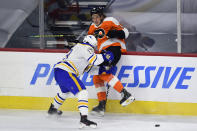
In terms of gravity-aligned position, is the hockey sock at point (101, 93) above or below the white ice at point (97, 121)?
above

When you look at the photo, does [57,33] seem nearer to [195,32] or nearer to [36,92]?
[36,92]

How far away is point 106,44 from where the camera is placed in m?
6.02

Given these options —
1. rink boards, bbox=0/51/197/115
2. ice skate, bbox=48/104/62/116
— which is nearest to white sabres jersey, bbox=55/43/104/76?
ice skate, bbox=48/104/62/116

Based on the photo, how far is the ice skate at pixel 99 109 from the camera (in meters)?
5.88

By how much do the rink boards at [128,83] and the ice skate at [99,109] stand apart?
0.58ft

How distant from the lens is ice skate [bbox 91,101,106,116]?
5.88m

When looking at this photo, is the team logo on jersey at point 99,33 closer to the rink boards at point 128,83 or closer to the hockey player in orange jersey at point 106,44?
the hockey player in orange jersey at point 106,44

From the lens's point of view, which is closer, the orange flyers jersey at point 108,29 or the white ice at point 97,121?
the white ice at point 97,121

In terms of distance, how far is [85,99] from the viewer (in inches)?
206

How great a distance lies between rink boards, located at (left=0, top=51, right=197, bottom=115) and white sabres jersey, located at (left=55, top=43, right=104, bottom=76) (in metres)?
0.69

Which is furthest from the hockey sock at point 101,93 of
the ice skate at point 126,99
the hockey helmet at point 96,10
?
the hockey helmet at point 96,10

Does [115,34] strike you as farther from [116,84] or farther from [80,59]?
[80,59]

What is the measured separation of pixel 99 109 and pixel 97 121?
0.30 m

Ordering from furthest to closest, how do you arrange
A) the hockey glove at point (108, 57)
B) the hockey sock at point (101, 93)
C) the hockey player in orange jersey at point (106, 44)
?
1. the hockey sock at point (101, 93)
2. the hockey player in orange jersey at point (106, 44)
3. the hockey glove at point (108, 57)
